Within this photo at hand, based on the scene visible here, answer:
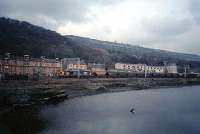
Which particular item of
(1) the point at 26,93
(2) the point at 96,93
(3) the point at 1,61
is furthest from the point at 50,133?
(3) the point at 1,61

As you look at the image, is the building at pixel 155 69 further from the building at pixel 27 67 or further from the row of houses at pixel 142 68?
the building at pixel 27 67

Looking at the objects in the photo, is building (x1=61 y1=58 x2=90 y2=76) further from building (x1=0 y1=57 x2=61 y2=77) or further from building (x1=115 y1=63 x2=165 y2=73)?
building (x1=115 y1=63 x2=165 y2=73)

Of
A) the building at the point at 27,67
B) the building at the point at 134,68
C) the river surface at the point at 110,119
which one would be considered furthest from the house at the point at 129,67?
the river surface at the point at 110,119

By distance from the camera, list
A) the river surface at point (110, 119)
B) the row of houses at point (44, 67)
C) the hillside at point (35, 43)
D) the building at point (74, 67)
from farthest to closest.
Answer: the hillside at point (35, 43) → the building at point (74, 67) → the row of houses at point (44, 67) → the river surface at point (110, 119)

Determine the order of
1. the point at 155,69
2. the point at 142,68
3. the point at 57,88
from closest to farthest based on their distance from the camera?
1. the point at 57,88
2. the point at 142,68
3. the point at 155,69

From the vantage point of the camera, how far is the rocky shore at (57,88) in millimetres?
52438

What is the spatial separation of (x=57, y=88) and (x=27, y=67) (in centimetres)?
2240

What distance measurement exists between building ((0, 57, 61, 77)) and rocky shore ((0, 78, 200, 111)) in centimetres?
1223

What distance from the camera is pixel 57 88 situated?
68875mm

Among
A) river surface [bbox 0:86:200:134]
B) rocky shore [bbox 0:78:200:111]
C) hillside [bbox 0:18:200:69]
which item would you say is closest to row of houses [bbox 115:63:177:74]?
hillside [bbox 0:18:200:69]

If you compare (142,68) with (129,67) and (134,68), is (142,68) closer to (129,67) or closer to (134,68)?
(134,68)

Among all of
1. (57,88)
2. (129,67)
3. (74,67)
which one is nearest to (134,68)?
(129,67)

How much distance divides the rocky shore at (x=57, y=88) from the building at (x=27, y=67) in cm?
1223

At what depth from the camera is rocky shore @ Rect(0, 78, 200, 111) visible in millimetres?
52438
